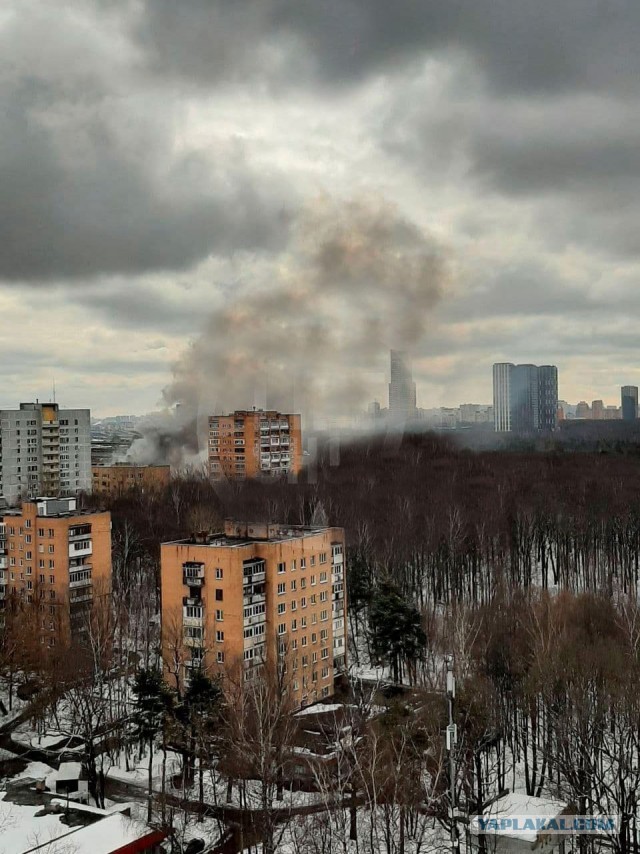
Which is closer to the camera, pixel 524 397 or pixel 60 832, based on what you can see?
pixel 60 832

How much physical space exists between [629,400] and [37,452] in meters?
62.8

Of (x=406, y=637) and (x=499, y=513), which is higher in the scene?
(x=499, y=513)

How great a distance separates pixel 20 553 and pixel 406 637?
10.1 m

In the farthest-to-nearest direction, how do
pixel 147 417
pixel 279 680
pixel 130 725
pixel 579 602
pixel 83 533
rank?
pixel 147 417, pixel 83 533, pixel 579 602, pixel 130 725, pixel 279 680

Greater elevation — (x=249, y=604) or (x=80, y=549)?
(x=80, y=549)

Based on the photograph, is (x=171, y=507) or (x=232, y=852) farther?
(x=171, y=507)

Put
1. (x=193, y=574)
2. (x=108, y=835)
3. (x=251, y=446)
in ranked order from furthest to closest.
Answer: (x=251, y=446) → (x=193, y=574) → (x=108, y=835)

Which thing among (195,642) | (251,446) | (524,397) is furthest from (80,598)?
(524,397)

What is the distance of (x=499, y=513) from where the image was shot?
97.9 ft

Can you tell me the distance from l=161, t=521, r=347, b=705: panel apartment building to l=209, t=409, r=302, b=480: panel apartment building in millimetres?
23740

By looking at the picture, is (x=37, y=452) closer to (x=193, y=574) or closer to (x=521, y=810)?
(x=193, y=574)

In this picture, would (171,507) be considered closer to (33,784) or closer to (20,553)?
(20,553)

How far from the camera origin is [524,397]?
7788 cm


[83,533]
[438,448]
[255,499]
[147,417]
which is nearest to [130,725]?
[83,533]
